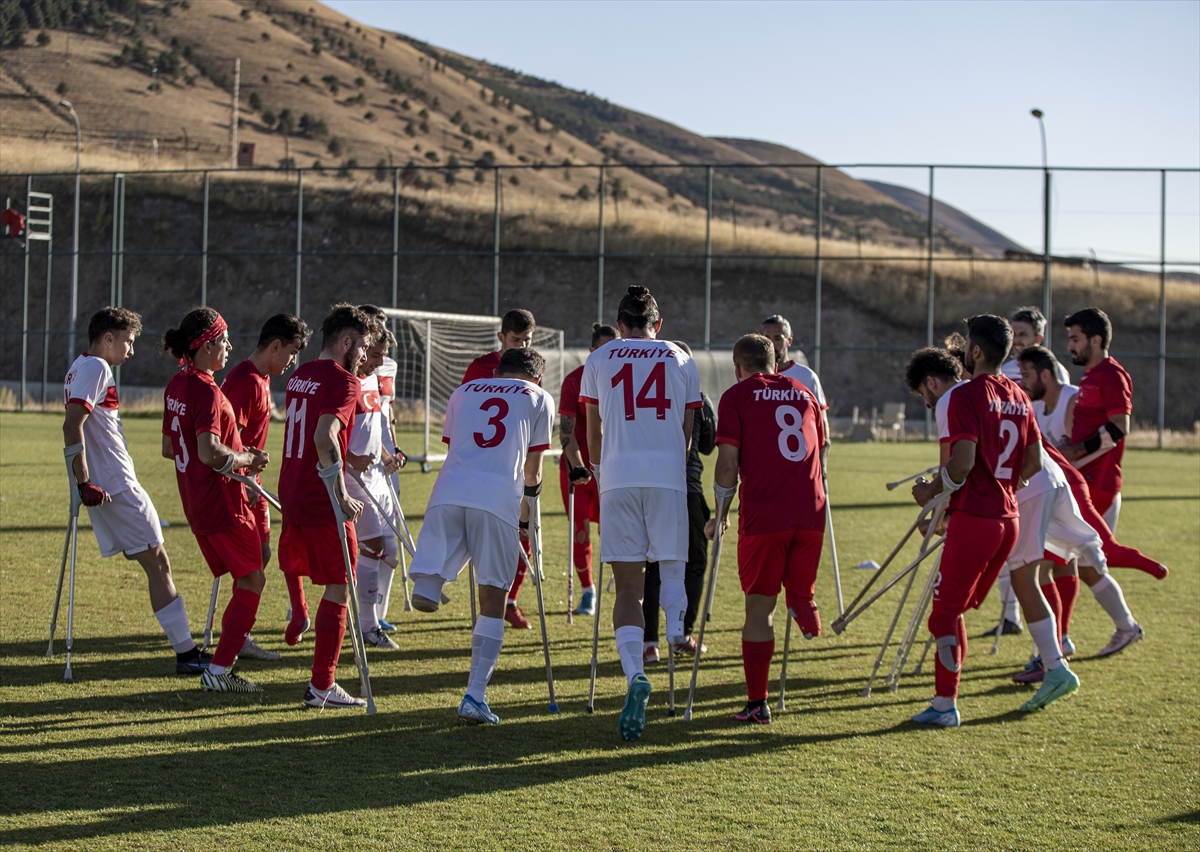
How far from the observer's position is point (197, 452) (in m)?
6.32

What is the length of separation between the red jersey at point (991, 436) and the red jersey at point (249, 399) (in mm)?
3774

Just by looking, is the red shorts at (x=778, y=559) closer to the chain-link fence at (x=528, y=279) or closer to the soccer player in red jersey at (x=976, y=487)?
the soccer player in red jersey at (x=976, y=487)

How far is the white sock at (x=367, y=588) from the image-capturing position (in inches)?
290

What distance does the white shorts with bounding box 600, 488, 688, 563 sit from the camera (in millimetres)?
5824

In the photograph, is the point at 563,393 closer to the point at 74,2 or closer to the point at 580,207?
the point at 580,207

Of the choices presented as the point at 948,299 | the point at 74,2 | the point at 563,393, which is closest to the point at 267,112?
the point at 74,2

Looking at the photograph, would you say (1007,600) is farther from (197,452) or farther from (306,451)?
(197,452)

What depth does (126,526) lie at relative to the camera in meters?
6.59

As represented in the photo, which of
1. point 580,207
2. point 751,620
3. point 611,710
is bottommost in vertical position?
point 611,710

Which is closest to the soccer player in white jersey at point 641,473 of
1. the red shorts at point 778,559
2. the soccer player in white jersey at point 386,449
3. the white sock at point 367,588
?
the red shorts at point 778,559

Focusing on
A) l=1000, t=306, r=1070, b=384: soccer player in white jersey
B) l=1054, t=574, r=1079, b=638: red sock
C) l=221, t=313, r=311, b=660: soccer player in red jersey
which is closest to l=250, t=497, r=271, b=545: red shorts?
l=221, t=313, r=311, b=660: soccer player in red jersey

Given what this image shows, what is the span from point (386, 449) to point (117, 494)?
180 cm

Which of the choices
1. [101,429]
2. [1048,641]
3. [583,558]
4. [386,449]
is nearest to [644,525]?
[1048,641]

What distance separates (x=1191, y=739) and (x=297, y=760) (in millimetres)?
4202
